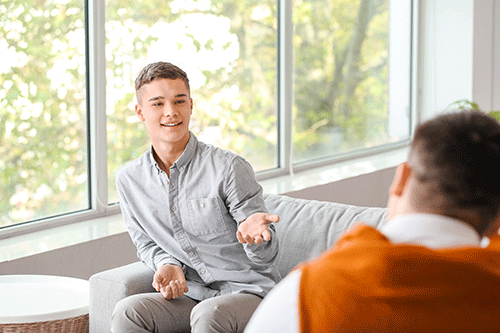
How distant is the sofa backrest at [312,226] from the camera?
7.29 ft

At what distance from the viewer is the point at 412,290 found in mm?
756

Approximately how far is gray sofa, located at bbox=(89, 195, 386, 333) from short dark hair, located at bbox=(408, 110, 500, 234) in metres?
1.32

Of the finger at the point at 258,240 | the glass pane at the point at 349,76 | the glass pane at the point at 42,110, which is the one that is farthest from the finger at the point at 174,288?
the glass pane at the point at 349,76

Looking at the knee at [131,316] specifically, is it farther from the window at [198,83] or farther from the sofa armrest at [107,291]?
the window at [198,83]

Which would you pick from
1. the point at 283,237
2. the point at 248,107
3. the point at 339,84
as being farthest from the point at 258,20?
the point at 283,237

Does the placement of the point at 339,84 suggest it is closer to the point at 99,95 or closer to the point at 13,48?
the point at 99,95

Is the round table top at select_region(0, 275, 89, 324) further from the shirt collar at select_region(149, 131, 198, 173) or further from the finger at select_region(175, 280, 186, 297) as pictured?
the shirt collar at select_region(149, 131, 198, 173)

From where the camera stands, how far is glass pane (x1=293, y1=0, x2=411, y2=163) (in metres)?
4.71

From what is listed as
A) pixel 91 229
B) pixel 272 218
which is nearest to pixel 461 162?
pixel 272 218

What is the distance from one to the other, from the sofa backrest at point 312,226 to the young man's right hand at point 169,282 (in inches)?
17.1

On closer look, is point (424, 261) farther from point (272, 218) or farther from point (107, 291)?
point (107, 291)

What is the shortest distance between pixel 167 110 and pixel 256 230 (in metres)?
0.60

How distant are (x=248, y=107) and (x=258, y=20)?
580 mm

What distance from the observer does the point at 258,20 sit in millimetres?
4203
